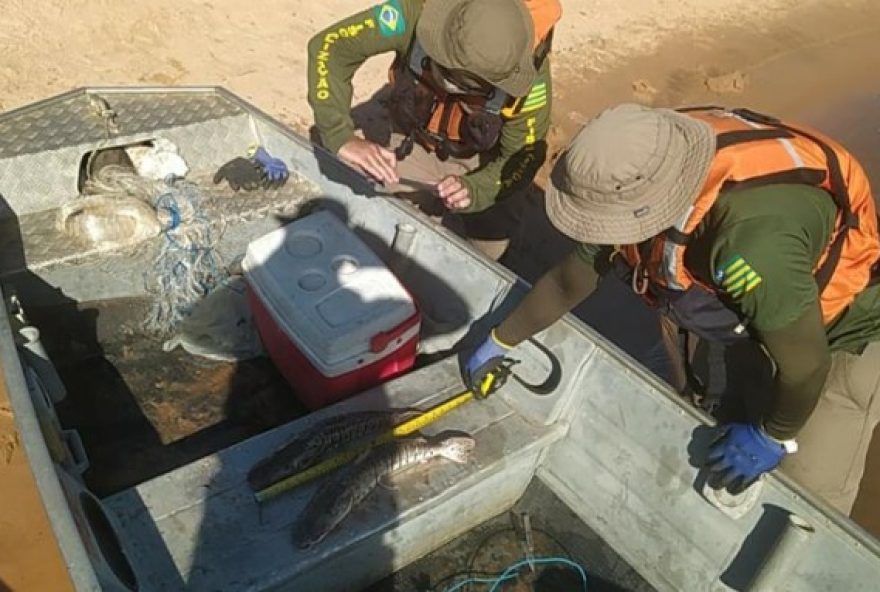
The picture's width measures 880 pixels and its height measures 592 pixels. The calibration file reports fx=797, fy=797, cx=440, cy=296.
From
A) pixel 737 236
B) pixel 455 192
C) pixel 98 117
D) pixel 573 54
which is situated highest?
pixel 737 236

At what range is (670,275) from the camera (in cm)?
257

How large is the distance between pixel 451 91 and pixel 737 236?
2.03m

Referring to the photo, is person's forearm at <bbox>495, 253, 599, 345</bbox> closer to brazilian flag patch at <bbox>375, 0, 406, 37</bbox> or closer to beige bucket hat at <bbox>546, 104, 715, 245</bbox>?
beige bucket hat at <bbox>546, 104, 715, 245</bbox>

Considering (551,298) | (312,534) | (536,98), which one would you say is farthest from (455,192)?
(312,534)

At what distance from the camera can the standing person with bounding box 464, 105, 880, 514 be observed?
7.05 ft

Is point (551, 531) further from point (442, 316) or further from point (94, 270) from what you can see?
point (94, 270)

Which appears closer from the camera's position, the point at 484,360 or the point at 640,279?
the point at 640,279

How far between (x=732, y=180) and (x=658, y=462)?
1148mm

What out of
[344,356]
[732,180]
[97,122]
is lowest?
[344,356]

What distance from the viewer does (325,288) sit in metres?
3.44

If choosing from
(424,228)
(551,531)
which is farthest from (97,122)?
(551,531)

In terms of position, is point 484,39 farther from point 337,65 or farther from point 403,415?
point 403,415

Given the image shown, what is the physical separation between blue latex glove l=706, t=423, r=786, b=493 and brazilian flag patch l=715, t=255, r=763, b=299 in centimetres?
53

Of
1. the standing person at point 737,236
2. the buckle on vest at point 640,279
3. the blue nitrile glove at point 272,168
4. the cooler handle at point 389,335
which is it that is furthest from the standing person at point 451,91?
the buckle on vest at point 640,279
